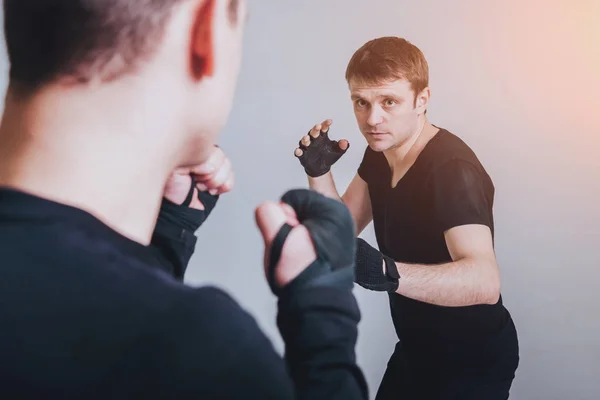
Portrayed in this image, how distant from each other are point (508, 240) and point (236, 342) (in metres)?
0.87

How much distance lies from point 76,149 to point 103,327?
13 cm

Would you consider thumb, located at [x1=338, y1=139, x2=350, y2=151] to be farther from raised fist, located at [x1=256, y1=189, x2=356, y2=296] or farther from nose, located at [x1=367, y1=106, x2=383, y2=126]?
raised fist, located at [x1=256, y1=189, x2=356, y2=296]

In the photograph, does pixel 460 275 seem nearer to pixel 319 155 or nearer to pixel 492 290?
pixel 492 290

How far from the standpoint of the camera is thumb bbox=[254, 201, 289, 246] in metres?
0.45

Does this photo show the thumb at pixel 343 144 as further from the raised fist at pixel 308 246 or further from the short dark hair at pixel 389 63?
the raised fist at pixel 308 246

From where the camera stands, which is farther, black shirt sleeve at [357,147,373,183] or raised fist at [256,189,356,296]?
black shirt sleeve at [357,147,373,183]

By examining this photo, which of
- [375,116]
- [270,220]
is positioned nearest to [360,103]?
[375,116]

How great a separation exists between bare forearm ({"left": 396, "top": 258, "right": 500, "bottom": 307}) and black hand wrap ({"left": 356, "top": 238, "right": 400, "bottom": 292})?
3 centimetres

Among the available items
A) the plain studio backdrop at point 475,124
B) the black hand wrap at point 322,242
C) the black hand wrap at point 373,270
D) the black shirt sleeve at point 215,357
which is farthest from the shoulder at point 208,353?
the plain studio backdrop at point 475,124

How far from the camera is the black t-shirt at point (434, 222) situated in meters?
0.97

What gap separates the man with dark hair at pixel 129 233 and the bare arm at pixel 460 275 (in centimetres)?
48

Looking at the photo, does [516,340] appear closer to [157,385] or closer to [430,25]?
[430,25]

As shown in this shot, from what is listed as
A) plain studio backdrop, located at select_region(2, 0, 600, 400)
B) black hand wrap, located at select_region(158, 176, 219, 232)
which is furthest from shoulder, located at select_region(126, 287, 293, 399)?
plain studio backdrop, located at select_region(2, 0, 600, 400)

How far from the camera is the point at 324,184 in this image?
1033mm
